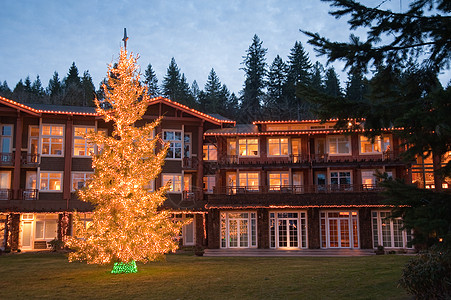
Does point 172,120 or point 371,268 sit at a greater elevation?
point 172,120

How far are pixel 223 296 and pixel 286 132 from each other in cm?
2210

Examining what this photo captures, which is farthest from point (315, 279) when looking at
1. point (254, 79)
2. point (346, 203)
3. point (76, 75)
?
point (76, 75)

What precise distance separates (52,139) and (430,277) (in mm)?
29139

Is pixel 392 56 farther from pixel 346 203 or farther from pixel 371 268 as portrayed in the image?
pixel 346 203

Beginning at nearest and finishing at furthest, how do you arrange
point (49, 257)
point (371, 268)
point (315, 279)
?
point (315, 279)
point (371, 268)
point (49, 257)

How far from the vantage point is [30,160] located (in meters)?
31.9

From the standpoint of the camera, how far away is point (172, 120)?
3406 cm

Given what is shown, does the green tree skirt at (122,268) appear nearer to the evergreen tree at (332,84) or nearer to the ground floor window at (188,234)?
the ground floor window at (188,234)

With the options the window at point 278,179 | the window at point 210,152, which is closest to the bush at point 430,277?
the window at point 278,179

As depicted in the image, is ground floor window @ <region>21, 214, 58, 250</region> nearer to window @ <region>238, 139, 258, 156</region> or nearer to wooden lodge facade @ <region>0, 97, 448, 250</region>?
wooden lodge facade @ <region>0, 97, 448, 250</region>

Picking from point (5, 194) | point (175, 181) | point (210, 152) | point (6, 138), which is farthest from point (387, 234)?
point (6, 138)

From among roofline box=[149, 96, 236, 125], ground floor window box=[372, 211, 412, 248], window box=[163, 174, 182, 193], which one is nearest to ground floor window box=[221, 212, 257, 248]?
window box=[163, 174, 182, 193]

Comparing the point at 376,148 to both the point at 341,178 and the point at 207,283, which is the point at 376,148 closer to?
the point at 341,178

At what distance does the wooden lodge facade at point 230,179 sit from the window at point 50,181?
2.7 inches
